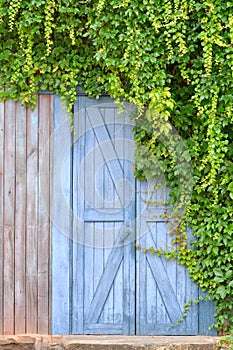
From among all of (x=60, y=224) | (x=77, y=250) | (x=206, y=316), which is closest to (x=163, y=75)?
(x=60, y=224)

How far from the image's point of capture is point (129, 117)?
5.65 metres

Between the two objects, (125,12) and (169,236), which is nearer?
(125,12)

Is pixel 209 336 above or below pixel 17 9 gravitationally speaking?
below

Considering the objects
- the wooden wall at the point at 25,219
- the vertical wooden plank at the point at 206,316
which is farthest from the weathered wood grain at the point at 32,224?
the vertical wooden plank at the point at 206,316

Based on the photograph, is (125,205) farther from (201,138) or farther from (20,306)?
(20,306)

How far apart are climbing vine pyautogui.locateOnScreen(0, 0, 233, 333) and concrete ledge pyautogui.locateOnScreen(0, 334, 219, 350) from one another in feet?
1.06

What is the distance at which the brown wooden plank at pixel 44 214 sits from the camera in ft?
18.5

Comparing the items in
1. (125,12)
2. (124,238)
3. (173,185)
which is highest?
(125,12)

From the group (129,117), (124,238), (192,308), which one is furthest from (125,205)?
(192,308)

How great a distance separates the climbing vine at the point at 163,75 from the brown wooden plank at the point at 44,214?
18 cm

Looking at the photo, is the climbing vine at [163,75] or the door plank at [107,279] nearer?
the climbing vine at [163,75]

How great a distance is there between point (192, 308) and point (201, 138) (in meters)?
1.68

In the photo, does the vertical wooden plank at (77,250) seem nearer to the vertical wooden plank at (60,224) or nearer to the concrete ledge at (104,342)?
the vertical wooden plank at (60,224)

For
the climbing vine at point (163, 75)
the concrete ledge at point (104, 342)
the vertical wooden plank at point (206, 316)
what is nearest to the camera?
the climbing vine at point (163, 75)
